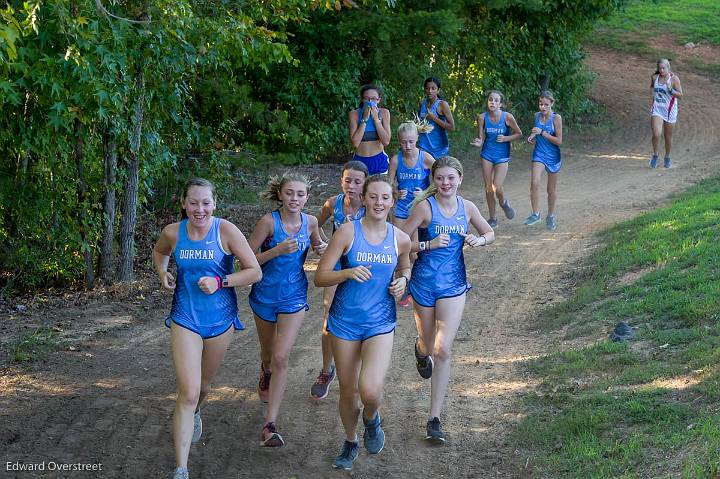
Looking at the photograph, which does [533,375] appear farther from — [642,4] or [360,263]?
[642,4]

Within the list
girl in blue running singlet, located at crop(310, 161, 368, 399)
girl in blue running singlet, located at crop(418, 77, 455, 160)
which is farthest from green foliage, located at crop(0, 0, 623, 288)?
girl in blue running singlet, located at crop(310, 161, 368, 399)

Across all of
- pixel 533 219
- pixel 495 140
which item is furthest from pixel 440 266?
pixel 533 219

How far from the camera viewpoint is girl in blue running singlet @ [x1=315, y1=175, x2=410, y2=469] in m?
6.25

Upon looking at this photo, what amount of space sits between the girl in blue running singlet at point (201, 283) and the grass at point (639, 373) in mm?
2310

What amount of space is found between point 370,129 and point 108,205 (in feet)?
10.5

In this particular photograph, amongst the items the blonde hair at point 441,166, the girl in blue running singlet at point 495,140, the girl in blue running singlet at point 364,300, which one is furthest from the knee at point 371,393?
the girl in blue running singlet at point 495,140

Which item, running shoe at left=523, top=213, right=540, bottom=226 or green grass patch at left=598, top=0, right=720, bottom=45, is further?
green grass patch at left=598, top=0, right=720, bottom=45

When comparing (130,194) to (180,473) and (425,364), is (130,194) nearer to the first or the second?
(425,364)

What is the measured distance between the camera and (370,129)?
36.3ft

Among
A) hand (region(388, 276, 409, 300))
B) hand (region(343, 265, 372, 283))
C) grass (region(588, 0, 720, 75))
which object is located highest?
grass (region(588, 0, 720, 75))

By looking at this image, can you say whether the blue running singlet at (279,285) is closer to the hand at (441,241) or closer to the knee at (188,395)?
the hand at (441,241)

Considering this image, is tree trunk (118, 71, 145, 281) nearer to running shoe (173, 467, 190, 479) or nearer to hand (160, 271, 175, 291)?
hand (160, 271, 175, 291)

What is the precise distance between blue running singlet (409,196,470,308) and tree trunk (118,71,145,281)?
508cm

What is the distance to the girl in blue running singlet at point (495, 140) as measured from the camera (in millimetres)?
12727
